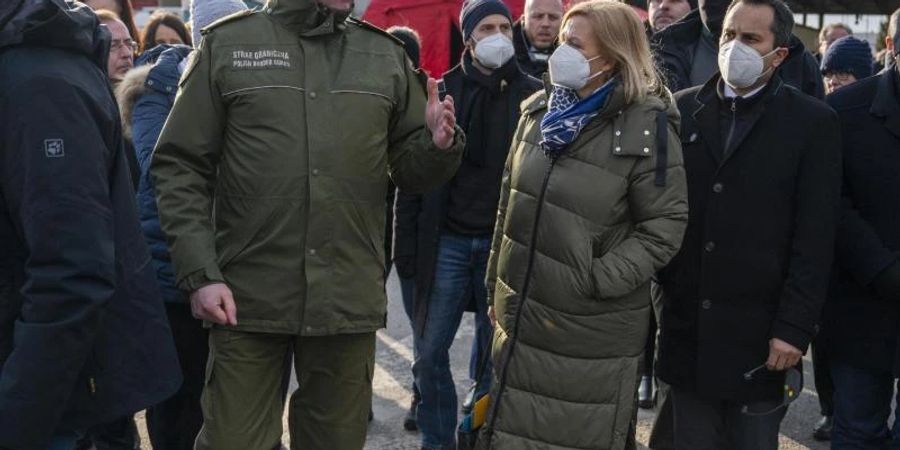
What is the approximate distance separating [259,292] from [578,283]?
3.24ft

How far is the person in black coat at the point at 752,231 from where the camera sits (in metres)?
3.49

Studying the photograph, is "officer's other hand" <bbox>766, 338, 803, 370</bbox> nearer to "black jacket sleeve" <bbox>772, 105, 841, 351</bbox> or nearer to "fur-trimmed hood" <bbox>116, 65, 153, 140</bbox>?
"black jacket sleeve" <bbox>772, 105, 841, 351</bbox>

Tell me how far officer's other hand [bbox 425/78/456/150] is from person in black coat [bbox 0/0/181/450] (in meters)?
1.07

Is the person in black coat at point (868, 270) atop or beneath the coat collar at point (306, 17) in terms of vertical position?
beneath

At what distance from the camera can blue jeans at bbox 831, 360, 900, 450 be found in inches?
152

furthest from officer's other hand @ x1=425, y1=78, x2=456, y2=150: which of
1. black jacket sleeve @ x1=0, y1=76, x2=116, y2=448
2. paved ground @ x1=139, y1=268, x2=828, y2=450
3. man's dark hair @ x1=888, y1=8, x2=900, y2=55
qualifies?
paved ground @ x1=139, y1=268, x2=828, y2=450

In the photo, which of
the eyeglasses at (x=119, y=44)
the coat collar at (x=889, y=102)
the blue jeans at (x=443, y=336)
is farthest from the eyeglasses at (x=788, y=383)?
the eyeglasses at (x=119, y=44)

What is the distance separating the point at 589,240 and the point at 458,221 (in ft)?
4.95

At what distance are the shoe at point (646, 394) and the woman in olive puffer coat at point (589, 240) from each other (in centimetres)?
212

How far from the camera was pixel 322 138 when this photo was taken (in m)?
3.23

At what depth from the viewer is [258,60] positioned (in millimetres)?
3234

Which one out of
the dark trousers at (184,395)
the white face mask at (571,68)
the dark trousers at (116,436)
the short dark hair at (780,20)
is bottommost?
the dark trousers at (116,436)

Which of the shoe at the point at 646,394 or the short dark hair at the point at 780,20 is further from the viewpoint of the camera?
the shoe at the point at 646,394

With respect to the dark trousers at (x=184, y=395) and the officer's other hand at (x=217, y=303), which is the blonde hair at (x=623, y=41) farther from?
the dark trousers at (x=184, y=395)
